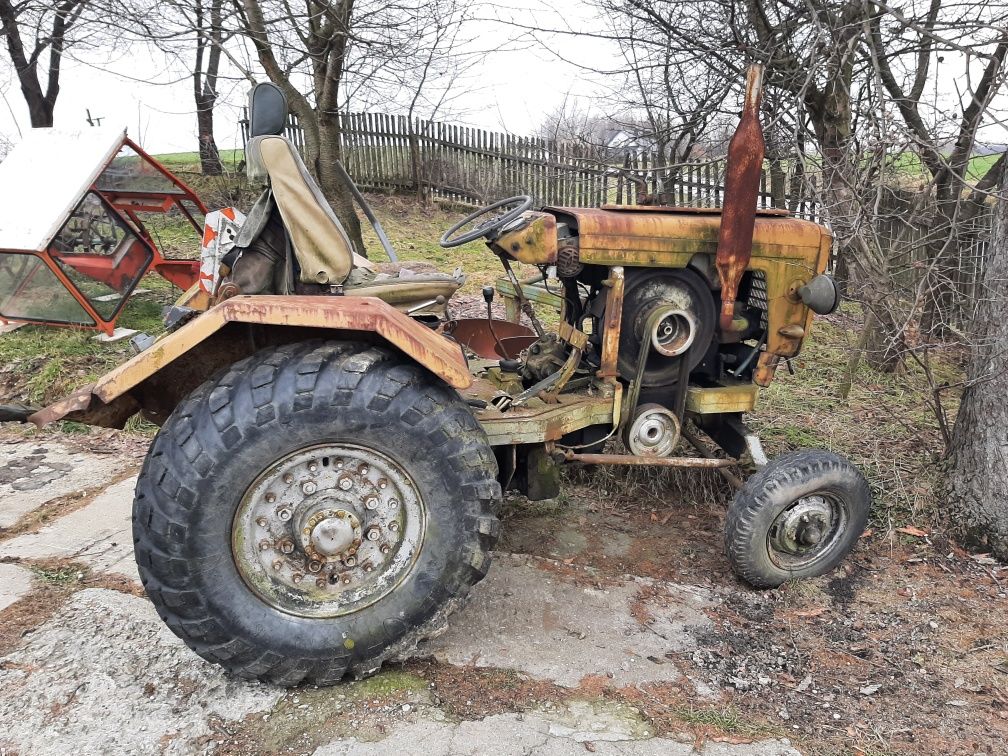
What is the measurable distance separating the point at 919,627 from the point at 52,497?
4.14 m

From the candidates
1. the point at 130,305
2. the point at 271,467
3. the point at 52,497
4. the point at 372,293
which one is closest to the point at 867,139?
the point at 372,293

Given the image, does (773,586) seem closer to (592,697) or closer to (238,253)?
(592,697)

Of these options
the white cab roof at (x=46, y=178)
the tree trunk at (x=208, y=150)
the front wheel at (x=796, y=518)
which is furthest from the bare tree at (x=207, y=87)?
the front wheel at (x=796, y=518)

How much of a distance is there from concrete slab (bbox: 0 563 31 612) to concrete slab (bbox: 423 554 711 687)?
1.65 metres

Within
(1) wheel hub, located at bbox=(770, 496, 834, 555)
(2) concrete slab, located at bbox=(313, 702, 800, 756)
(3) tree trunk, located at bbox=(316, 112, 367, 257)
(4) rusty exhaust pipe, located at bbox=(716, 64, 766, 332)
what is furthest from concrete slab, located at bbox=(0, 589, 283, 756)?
(3) tree trunk, located at bbox=(316, 112, 367, 257)

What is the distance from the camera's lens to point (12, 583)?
9.60ft

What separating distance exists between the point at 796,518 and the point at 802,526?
0.20 feet

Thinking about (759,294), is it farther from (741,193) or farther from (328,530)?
Answer: (328,530)

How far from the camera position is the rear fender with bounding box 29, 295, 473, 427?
7.18 feet

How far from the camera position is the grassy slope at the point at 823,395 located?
12.2ft

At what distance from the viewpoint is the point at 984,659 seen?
2584 mm

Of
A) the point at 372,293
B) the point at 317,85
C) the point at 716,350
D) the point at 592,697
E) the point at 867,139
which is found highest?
the point at 317,85

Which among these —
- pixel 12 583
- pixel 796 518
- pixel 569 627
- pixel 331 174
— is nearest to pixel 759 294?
pixel 796 518

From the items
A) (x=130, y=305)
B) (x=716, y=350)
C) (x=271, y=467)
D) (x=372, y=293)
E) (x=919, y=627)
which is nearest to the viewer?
(x=271, y=467)
